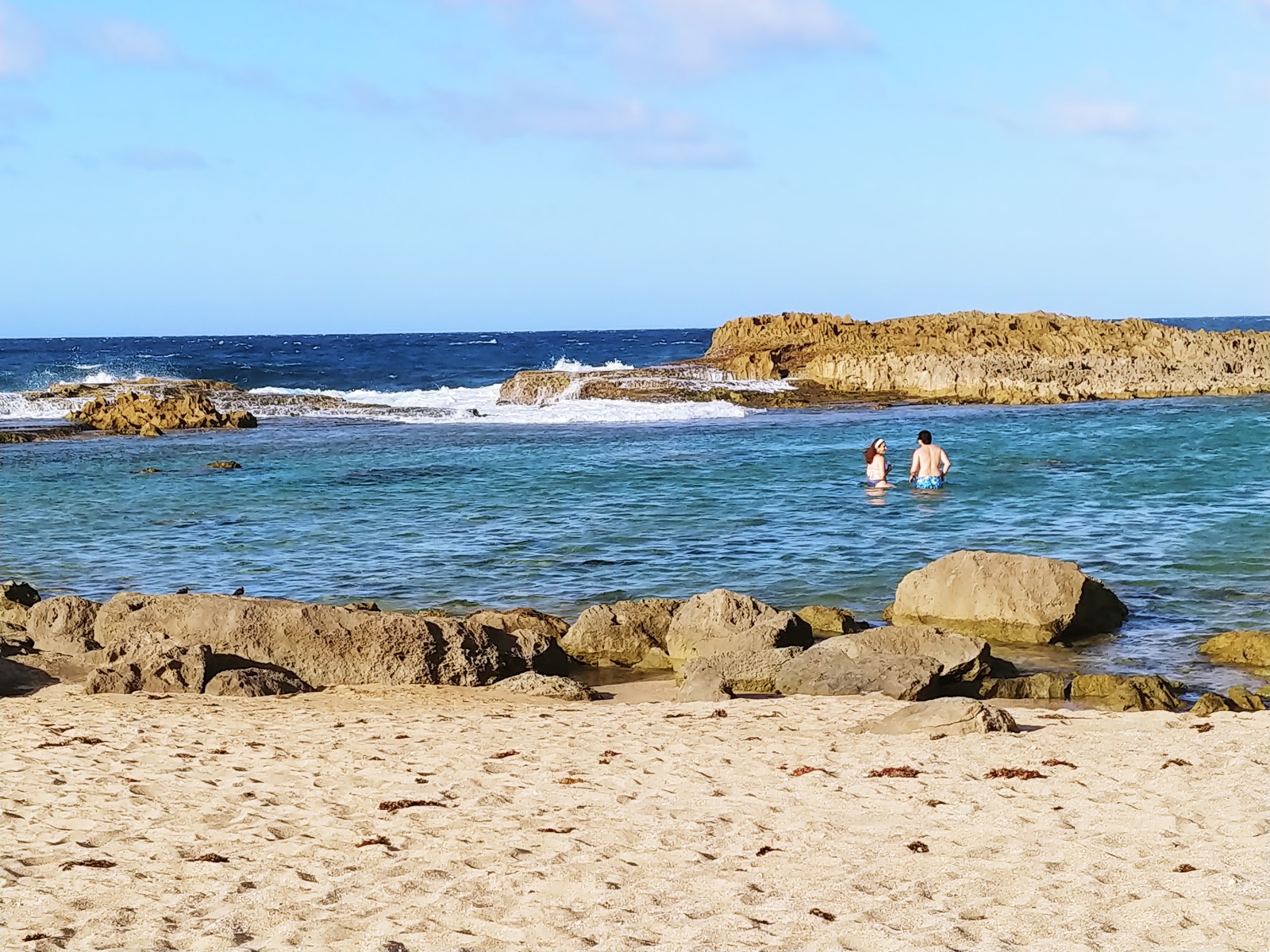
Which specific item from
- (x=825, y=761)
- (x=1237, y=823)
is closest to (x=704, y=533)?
(x=825, y=761)

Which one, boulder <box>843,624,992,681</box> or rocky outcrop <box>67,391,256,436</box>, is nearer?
boulder <box>843,624,992,681</box>

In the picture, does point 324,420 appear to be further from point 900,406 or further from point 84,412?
point 900,406

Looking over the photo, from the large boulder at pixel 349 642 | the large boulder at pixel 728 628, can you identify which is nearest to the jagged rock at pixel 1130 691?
the large boulder at pixel 728 628

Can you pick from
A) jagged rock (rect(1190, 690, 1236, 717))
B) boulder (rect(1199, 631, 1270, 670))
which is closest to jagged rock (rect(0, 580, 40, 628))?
jagged rock (rect(1190, 690, 1236, 717))

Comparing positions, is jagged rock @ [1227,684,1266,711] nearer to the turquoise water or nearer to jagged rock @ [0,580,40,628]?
the turquoise water

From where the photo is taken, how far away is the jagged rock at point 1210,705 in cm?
965

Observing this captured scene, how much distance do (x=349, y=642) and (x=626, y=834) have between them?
5.21 metres

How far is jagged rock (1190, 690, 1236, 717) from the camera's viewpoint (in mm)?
9648

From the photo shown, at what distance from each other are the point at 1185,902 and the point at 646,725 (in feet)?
14.7

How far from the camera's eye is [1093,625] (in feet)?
41.8

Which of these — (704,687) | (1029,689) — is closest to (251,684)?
(704,687)

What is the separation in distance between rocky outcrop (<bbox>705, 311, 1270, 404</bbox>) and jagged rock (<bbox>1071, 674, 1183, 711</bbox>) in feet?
114

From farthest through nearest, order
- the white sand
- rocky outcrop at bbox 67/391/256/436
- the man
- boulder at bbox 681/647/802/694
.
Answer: rocky outcrop at bbox 67/391/256/436 → the man → boulder at bbox 681/647/802/694 → the white sand

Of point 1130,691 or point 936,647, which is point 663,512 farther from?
point 1130,691
